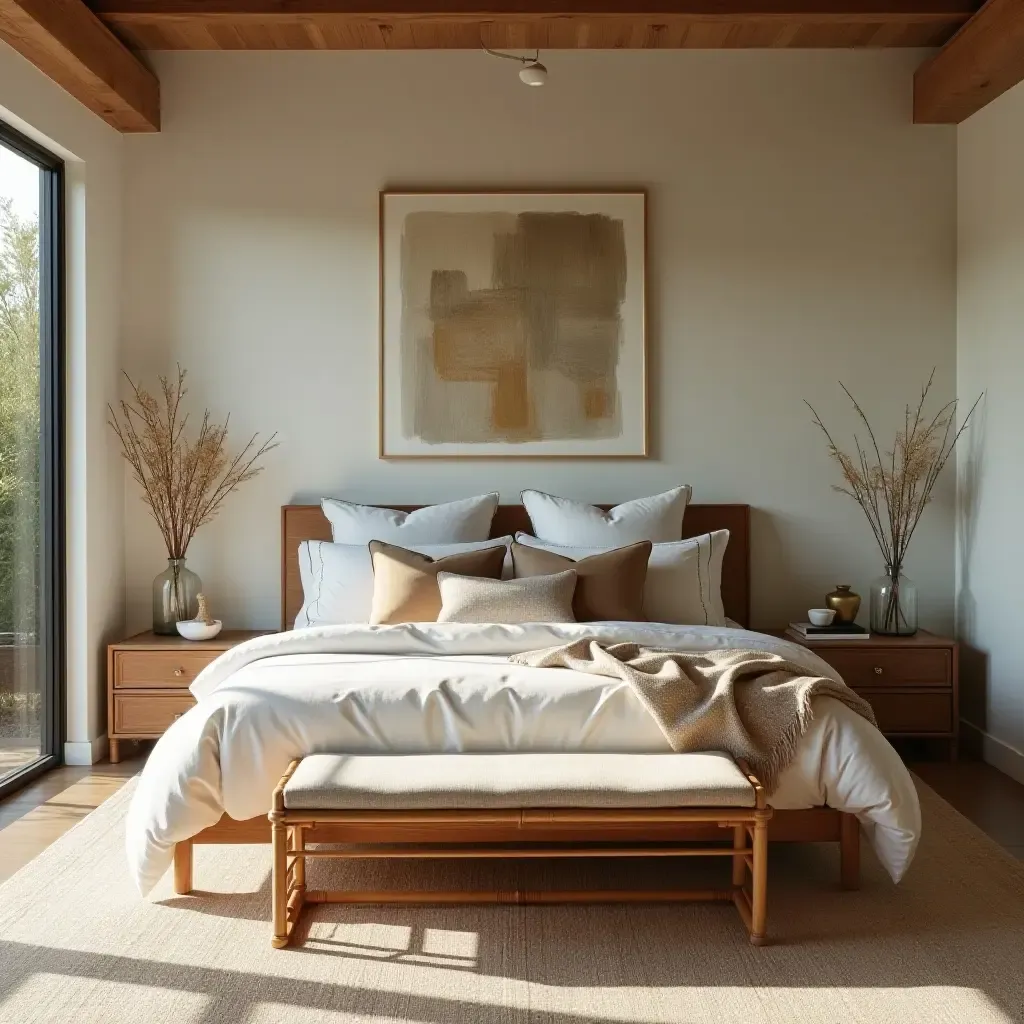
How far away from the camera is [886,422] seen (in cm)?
499

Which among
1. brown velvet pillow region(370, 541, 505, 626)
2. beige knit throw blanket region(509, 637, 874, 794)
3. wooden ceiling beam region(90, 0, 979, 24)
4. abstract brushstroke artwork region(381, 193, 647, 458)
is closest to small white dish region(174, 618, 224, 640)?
brown velvet pillow region(370, 541, 505, 626)

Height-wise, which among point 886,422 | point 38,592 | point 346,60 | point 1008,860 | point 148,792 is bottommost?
point 1008,860

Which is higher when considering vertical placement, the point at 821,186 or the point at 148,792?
the point at 821,186

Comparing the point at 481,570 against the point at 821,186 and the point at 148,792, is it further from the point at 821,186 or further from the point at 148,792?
the point at 821,186

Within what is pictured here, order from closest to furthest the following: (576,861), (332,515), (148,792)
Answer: (148,792), (576,861), (332,515)

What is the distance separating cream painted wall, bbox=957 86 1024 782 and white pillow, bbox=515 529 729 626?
3.78 feet

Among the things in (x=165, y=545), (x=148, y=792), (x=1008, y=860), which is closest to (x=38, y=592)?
(x=165, y=545)

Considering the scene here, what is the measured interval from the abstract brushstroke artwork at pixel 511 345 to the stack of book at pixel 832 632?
3.52 ft

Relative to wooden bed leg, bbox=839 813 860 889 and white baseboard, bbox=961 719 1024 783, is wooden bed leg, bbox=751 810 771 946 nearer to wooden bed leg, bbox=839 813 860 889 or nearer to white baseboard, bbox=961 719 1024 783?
wooden bed leg, bbox=839 813 860 889

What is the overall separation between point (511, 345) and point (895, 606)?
2023mm

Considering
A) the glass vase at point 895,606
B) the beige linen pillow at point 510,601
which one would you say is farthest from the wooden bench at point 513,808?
the glass vase at point 895,606

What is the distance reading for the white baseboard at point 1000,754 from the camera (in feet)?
14.2

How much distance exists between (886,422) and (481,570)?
6.78ft

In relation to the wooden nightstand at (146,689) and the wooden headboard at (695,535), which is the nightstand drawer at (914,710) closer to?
the wooden headboard at (695,535)
